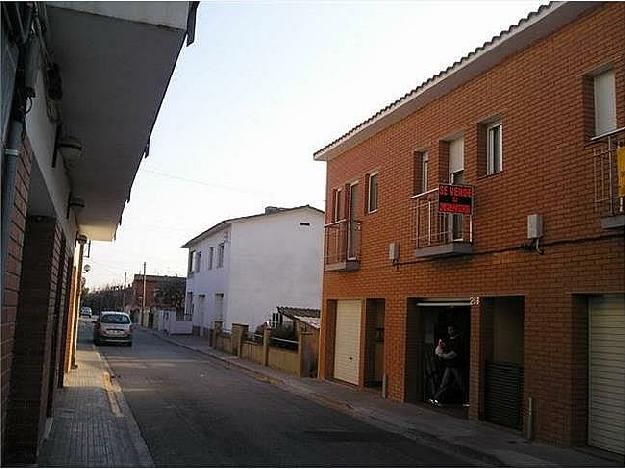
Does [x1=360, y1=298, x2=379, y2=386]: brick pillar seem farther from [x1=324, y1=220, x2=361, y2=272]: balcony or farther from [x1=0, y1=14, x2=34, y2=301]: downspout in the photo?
[x1=0, y1=14, x2=34, y2=301]: downspout

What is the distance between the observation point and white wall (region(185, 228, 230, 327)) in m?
36.3

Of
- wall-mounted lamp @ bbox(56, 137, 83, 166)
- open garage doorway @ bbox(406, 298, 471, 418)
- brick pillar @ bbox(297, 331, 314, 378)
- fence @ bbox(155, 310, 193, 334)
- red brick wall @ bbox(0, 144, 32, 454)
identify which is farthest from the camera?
fence @ bbox(155, 310, 193, 334)

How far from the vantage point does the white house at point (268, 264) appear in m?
35.2

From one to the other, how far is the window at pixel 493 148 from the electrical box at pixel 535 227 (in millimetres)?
1801

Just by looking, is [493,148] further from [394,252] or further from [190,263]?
[190,263]

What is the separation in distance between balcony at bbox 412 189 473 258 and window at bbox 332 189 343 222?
4424mm

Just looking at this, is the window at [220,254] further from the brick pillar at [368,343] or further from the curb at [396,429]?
the brick pillar at [368,343]

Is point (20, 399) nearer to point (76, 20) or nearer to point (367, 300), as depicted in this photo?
point (76, 20)

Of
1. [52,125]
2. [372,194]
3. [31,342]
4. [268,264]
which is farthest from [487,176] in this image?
[268,264]

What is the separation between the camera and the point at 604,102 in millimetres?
9258

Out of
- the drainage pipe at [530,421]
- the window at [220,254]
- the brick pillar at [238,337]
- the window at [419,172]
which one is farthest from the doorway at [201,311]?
the drainage pipe at [530,421]

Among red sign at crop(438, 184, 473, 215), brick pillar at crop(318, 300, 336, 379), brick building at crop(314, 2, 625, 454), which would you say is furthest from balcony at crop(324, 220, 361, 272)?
red sign at crop(438, 184, 473, 215)

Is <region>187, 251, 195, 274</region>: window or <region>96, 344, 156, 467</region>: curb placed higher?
<region>187, 251, 195, 274</region>: window

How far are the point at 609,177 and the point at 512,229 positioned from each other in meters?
2.21
